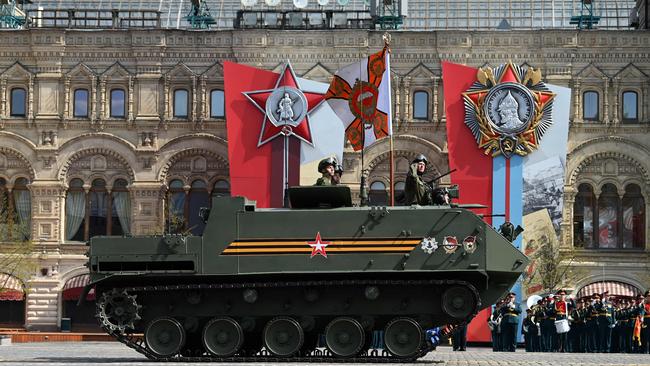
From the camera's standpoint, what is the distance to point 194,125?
58219 mm

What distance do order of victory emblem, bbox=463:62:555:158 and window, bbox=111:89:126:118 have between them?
45.6ft

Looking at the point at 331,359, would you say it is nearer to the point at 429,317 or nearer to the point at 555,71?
the point at 429,317

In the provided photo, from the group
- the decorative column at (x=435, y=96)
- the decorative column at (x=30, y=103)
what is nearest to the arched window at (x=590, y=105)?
the decorative column at (x=435, y=96)

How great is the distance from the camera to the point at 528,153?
2154 inches

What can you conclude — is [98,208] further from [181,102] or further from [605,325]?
[605,325]

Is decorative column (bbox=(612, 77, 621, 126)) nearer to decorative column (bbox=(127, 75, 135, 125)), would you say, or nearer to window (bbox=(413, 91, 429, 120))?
window (bbox=(413, 91, 429, 120))

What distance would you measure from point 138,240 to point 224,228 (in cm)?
162

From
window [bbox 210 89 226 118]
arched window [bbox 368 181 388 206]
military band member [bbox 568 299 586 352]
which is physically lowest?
military band member [bbox 568 299 586 352]

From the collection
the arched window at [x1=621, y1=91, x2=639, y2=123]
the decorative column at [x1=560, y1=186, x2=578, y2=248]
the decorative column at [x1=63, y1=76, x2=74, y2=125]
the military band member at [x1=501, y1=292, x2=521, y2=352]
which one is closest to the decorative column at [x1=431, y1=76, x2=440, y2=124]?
the decorative column at [x1=560, y1=186, x2=578, y2=248]

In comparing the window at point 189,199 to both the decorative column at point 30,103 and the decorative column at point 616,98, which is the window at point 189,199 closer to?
the decorative column at point 30,103

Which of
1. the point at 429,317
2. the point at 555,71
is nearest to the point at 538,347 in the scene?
the point at 429,317

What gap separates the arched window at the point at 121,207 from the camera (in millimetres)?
58562

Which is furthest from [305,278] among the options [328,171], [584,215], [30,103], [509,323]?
[30,103]

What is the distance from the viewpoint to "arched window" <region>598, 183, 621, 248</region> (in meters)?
57.6
